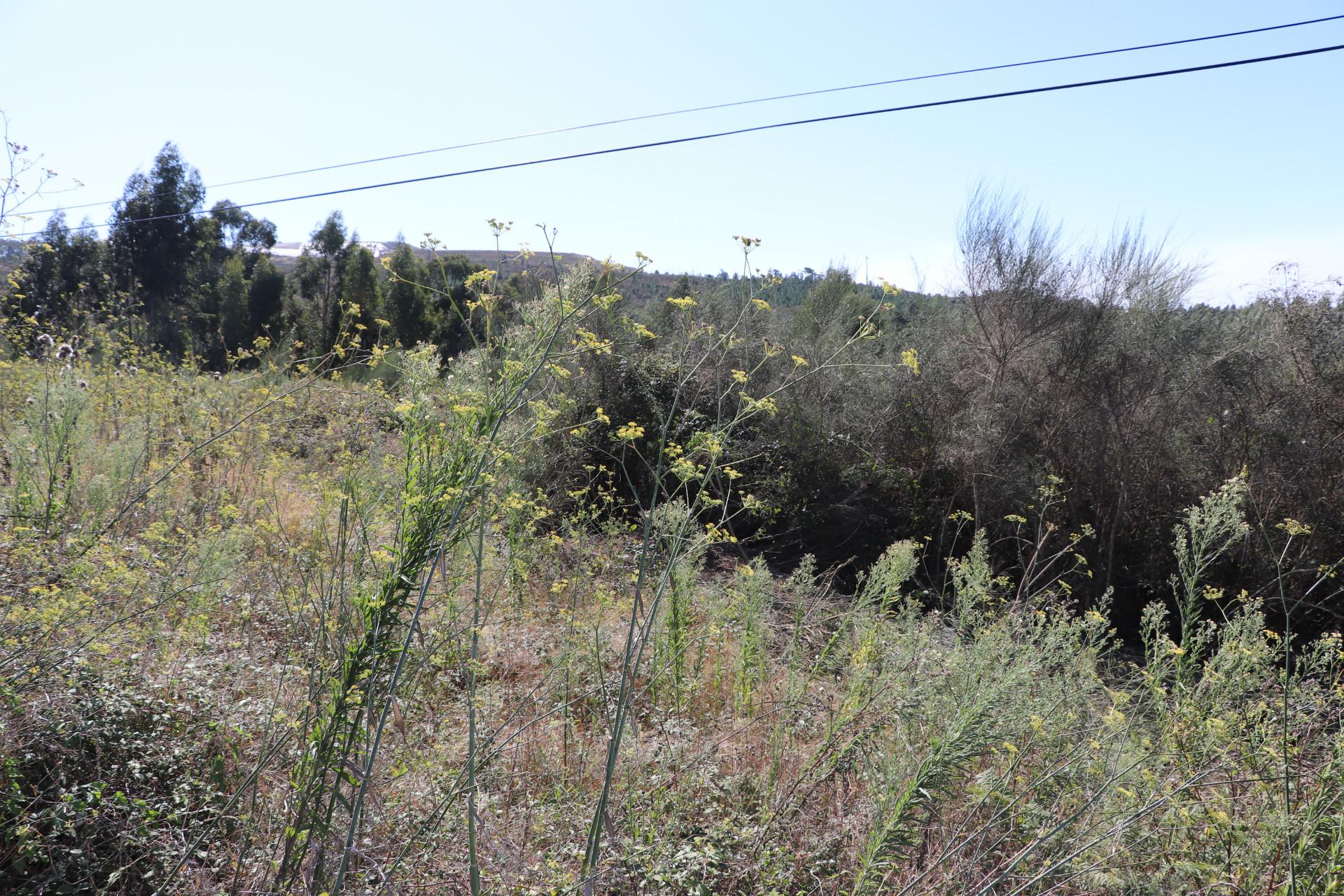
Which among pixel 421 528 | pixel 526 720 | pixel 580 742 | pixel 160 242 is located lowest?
pixel 580 742

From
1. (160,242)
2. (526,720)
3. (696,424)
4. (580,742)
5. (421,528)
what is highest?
(160,242)

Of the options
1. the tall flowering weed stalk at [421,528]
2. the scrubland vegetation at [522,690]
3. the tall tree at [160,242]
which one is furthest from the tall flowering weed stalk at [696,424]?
the tall tree at [160,242]

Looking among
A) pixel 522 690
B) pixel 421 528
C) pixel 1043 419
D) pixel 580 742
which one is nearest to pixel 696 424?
pixel 1043 419

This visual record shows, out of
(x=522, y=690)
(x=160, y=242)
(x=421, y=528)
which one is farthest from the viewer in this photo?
(x=160, y=242)

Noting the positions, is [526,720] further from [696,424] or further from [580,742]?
[696,424]

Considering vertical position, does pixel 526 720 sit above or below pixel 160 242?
below

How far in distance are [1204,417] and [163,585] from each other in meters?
9.62

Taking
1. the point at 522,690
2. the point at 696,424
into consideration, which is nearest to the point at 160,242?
the point at 696,424

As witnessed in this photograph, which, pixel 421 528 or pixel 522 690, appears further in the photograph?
pixel 522 690

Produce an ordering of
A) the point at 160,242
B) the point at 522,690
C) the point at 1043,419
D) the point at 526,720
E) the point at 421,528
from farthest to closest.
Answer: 1. the point at 160,242
2. the point at 1043,419
3. the point at 522,690
4. the point at 526,720
5. the point at 421,528

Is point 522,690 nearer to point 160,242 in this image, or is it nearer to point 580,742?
point 580,742

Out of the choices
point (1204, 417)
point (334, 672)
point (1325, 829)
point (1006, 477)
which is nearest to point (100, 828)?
point (334, 672)

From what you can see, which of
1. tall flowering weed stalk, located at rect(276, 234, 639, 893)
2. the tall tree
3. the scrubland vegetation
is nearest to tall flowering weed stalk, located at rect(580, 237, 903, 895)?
the scrubland vegetation

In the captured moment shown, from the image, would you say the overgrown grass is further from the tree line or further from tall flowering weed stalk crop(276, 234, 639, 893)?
the tree line
